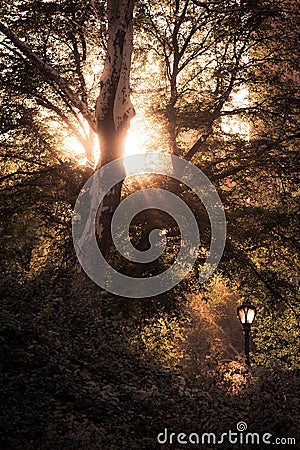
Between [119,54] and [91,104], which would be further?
[91,104]

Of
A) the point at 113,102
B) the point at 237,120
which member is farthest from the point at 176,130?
the point at 113,102

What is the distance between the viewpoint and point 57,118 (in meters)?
20.7

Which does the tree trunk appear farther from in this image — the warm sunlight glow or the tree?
the warm sunlight glow

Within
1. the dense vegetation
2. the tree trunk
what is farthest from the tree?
the dense vegetation

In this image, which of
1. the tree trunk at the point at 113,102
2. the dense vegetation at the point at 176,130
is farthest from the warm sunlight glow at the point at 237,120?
the tree trunk at the point at 113,102

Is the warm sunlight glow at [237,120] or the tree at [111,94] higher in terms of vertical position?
the warm sunlight glow at [237,120]

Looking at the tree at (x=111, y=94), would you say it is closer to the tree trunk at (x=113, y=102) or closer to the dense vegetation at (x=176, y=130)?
the tree trunk at (x=113, y=102)

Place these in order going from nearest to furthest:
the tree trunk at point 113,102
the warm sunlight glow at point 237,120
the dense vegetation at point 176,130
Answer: the tree trunk at point 113,102
the dense vegetation at point 176,130
the warm sunlight glow at point 237,120

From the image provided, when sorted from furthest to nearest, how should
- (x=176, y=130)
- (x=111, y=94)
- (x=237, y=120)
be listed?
(x=237, y=120), (x=176, y=130), (x=111, y=94)

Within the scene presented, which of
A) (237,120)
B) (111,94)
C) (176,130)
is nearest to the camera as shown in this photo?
(111,94)

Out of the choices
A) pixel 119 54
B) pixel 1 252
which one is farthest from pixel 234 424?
pixel 1 252

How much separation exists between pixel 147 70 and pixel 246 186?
5.74m

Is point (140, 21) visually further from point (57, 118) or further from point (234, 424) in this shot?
point (234, 424)

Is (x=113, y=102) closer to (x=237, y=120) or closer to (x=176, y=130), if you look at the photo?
(x=176, y=130)
